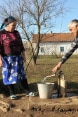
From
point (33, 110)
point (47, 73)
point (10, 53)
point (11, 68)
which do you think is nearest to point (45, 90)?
point (33, 110)

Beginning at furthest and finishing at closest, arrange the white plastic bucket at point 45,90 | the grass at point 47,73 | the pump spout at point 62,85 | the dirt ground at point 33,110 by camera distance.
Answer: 1. the grass at point 47,73
2. the pump spout at point 62,85
3. the white plastic bucket at point 45,90
4. the dirt ground at point 33,110

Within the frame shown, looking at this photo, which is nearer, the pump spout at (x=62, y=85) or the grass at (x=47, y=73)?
the pump spout at (x=62, y=85)

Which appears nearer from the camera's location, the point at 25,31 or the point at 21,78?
the point at 21,78

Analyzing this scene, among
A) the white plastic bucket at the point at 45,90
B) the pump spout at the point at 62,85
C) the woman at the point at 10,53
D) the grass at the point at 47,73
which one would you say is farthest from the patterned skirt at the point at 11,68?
the grass at the point at 47,73

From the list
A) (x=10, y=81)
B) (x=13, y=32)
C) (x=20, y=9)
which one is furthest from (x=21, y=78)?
(x=20, y=9)

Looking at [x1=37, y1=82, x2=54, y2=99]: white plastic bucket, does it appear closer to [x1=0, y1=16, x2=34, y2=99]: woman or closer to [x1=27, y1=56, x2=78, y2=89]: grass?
[x1=0, y1=16, x2=34, y2=99]: woman

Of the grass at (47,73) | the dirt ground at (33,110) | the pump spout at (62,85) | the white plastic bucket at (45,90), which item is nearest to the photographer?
the dirt ground at (33,110)

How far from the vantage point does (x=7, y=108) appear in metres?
5.15

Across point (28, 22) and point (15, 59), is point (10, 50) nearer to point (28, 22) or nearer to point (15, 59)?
point (15, 59)

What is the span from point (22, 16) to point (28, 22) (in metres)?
0.73

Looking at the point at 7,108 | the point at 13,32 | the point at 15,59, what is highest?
the point at 13,32

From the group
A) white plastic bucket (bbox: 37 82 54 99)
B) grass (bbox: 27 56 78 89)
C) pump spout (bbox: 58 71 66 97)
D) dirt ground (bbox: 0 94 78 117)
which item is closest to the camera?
dirt ground (bbox: 0 94 78 117)

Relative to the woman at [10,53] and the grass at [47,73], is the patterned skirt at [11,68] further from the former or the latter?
the grass at [47,73]

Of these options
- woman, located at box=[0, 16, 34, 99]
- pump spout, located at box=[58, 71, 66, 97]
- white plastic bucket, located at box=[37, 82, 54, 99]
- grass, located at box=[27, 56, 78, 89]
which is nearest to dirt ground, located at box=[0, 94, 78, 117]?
white plastic bucket, located at box=[37, 82, 54, 99]
